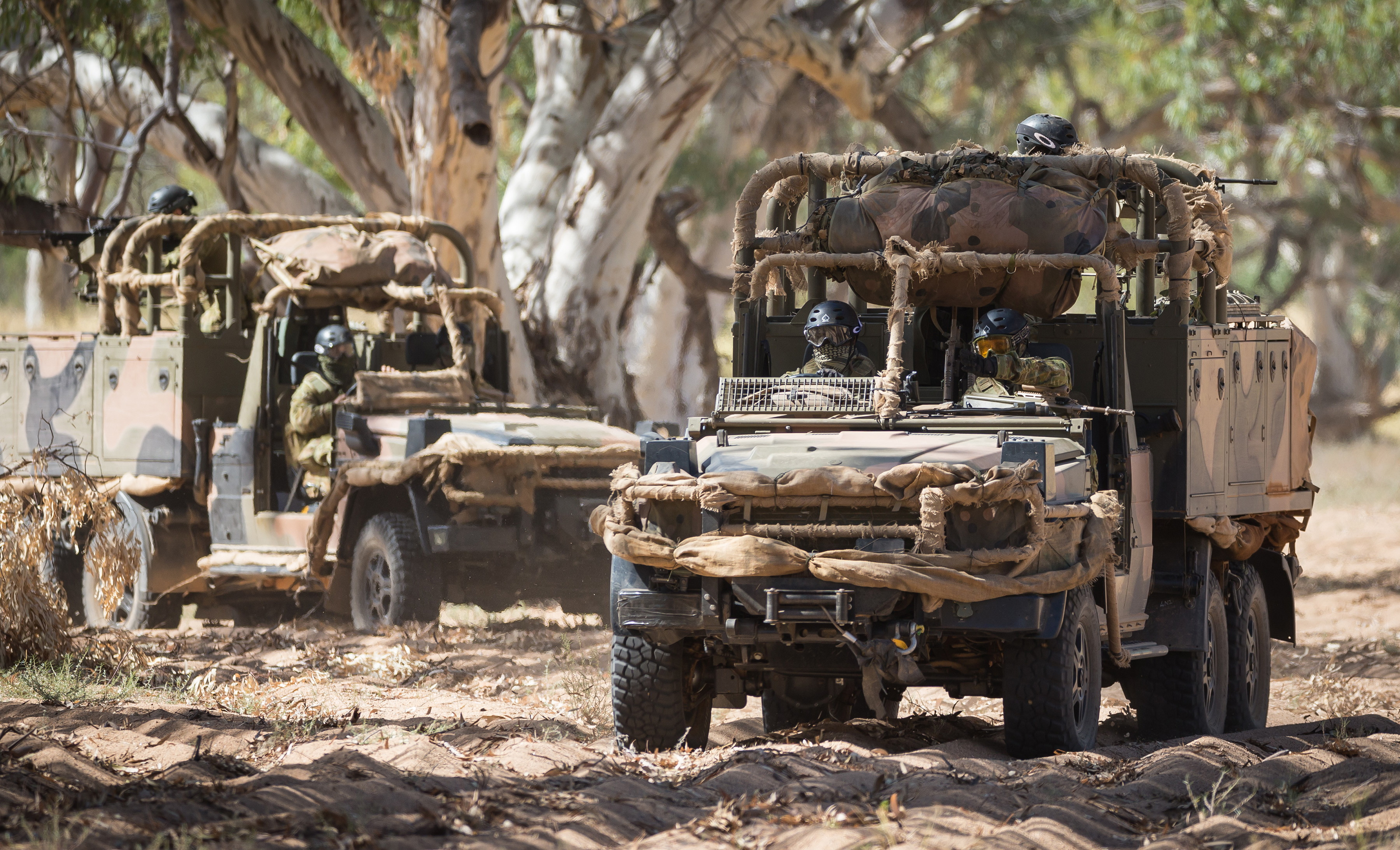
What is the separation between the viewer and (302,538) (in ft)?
41.2

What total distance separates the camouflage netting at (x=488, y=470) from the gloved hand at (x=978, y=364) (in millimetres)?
3601

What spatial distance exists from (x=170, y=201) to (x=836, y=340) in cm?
778

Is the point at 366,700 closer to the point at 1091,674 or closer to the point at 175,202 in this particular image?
the point at 1091,674

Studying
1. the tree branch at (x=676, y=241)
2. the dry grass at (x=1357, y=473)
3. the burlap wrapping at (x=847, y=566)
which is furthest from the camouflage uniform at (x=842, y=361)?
the dry grass at (x=1357, y=473)

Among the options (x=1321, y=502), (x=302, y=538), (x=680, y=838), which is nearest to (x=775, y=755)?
(x=680, y=838)

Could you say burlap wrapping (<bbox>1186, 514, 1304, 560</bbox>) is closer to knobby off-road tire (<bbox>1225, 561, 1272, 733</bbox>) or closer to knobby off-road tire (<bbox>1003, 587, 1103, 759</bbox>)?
knobby off-road tire (<bbox>1225, 561, 1272, 733</bbox>)

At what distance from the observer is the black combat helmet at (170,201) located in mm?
14438

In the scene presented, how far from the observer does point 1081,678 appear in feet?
24.8

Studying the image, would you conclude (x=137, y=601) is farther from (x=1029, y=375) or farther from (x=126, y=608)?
(x=1029, y=375)

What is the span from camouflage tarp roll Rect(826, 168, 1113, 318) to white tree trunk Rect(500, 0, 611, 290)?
980 cm

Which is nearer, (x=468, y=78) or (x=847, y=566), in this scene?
(x=847, y=566)

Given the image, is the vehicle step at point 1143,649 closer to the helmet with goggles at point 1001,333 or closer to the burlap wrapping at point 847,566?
the burlap wrapping at point 847,566

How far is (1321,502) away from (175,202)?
16.3m

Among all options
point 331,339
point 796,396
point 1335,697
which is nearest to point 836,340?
point 796,396
